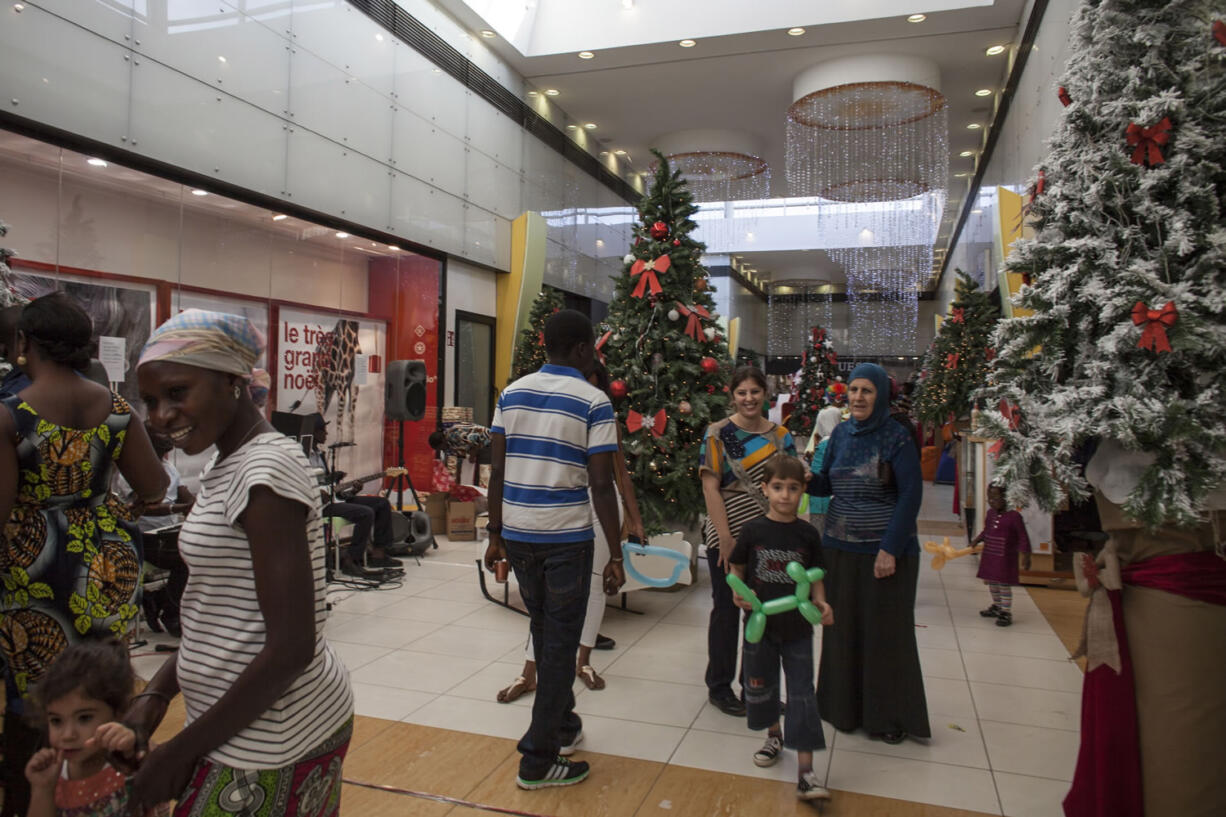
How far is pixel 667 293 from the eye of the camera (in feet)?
22.4

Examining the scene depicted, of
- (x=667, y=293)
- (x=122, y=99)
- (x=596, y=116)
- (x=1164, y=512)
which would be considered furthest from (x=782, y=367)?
(x=1164, y=512)

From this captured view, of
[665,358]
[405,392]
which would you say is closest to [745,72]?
[665,358]

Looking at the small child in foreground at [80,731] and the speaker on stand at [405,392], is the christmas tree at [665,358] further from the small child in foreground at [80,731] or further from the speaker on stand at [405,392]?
the small child in foreground at [80,731]

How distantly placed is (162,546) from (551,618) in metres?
3.09

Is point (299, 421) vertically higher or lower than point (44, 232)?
lower

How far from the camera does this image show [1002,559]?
19.3 feet

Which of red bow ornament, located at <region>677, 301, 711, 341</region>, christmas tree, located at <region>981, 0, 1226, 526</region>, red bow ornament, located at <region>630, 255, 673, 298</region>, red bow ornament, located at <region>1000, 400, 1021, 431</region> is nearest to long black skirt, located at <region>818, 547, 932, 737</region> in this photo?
red bow ornament, located at <region>1000, 400, 1021, 431</region>

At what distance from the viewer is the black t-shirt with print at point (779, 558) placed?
3.13 metres

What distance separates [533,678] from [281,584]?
3008 mm

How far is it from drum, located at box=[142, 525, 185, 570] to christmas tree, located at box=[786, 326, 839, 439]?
11831mm

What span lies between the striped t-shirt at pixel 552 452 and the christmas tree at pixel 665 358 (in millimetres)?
3400

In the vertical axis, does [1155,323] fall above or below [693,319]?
below

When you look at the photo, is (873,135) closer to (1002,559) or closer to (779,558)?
(1002,559)

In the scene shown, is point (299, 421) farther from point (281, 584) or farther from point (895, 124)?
point (895, 124)
